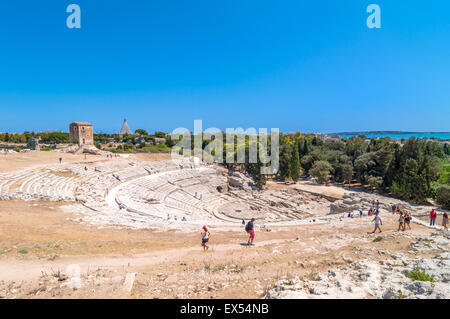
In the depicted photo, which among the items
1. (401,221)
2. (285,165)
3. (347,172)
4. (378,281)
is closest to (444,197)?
(347,172)

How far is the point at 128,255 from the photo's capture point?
783cm

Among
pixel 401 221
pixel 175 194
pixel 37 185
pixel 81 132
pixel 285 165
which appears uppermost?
pixel 81 132

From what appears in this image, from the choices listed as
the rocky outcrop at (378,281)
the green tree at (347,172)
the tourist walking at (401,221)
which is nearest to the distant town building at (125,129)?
the green tree at (347,172)

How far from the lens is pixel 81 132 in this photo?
43438 mm

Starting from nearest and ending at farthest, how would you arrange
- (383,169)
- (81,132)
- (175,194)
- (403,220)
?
1. (403,220)
2. (175,194)
3. (383,169)
4. (81,132)

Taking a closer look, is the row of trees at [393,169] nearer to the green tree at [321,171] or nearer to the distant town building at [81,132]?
the green tree at [321,171]

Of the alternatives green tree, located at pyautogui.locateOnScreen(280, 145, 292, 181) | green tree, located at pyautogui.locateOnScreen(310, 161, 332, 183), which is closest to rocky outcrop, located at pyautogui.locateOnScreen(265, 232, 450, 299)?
green tree, located at pyautogui.locateOnScreen(310, 161, 332, 183)

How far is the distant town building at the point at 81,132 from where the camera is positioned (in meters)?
43.1

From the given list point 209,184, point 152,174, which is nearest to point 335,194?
point 209,184

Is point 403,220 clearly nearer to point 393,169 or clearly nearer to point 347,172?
point 393,169
